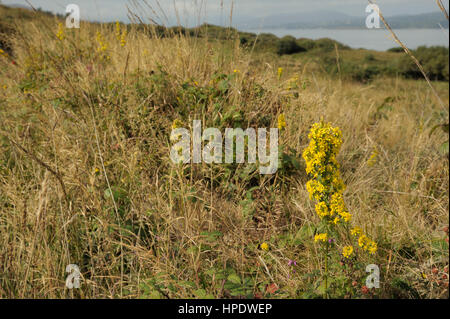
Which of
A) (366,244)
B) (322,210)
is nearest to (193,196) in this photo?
(322,210)

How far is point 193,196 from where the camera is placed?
195 centimetres

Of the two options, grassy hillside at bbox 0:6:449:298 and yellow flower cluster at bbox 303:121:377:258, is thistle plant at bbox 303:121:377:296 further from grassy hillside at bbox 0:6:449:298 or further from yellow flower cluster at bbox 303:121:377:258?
grassy hillside at bbox 0:6:449:298

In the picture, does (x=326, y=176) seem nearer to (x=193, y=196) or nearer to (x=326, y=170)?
(x=326, y=170)

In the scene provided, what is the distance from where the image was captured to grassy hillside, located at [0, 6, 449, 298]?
1.55 m

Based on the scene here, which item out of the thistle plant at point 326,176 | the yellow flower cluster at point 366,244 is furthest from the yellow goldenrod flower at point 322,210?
the yellow flower cluster at point 366,244

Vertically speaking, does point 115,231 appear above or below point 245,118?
below

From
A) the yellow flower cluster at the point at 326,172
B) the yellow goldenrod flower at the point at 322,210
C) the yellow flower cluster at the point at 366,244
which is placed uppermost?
the yellow flower cluster at the point at 326,172

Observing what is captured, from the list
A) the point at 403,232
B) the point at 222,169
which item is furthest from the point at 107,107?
the point at 403,232

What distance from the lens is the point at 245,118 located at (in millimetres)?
2754

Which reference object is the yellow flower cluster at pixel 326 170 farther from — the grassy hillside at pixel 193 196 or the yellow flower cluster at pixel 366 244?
the grassy hillside at pixel 193 196

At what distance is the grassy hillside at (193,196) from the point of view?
60.9 inches

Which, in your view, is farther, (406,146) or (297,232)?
(406,146)

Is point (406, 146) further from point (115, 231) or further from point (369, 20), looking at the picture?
point (115, 231)
